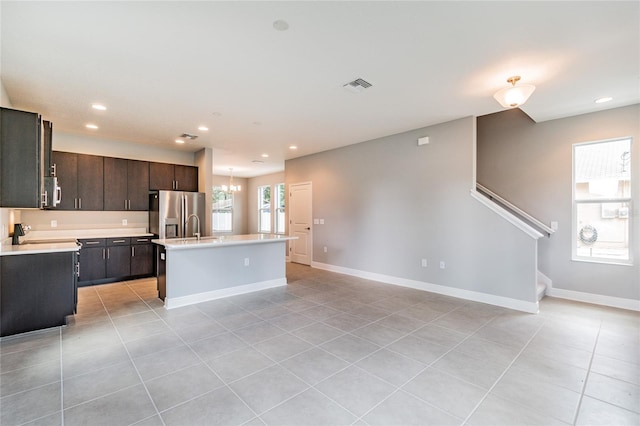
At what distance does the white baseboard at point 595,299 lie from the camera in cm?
389

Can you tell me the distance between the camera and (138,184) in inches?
230

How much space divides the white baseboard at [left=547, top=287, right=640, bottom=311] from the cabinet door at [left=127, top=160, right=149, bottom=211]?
755 centimetres

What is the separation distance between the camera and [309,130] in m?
5.05

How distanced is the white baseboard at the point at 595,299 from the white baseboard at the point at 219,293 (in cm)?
441

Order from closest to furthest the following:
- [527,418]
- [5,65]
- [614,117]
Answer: [527,418]
[5,65]
[614,117]

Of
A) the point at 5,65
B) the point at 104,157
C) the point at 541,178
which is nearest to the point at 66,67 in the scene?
the point at 5,65

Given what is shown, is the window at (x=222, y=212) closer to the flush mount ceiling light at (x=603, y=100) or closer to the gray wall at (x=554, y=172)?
the gray wall at (x=554, y=172)

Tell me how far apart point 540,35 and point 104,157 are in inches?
263

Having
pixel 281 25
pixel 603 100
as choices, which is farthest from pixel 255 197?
pixel 603 100

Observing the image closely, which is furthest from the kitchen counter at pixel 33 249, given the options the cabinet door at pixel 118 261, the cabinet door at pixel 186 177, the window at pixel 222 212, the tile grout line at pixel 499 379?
the window at pixel 222 212

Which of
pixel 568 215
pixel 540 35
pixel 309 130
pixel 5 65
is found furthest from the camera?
pixel 309 130

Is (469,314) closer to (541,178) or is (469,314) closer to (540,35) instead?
(541,178)

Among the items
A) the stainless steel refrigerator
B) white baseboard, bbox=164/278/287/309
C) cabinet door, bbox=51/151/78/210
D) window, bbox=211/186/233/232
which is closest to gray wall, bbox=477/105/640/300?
white baseboard, bbox=164/278/287/309

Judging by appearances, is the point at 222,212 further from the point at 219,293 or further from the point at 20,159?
the point at 20,159
